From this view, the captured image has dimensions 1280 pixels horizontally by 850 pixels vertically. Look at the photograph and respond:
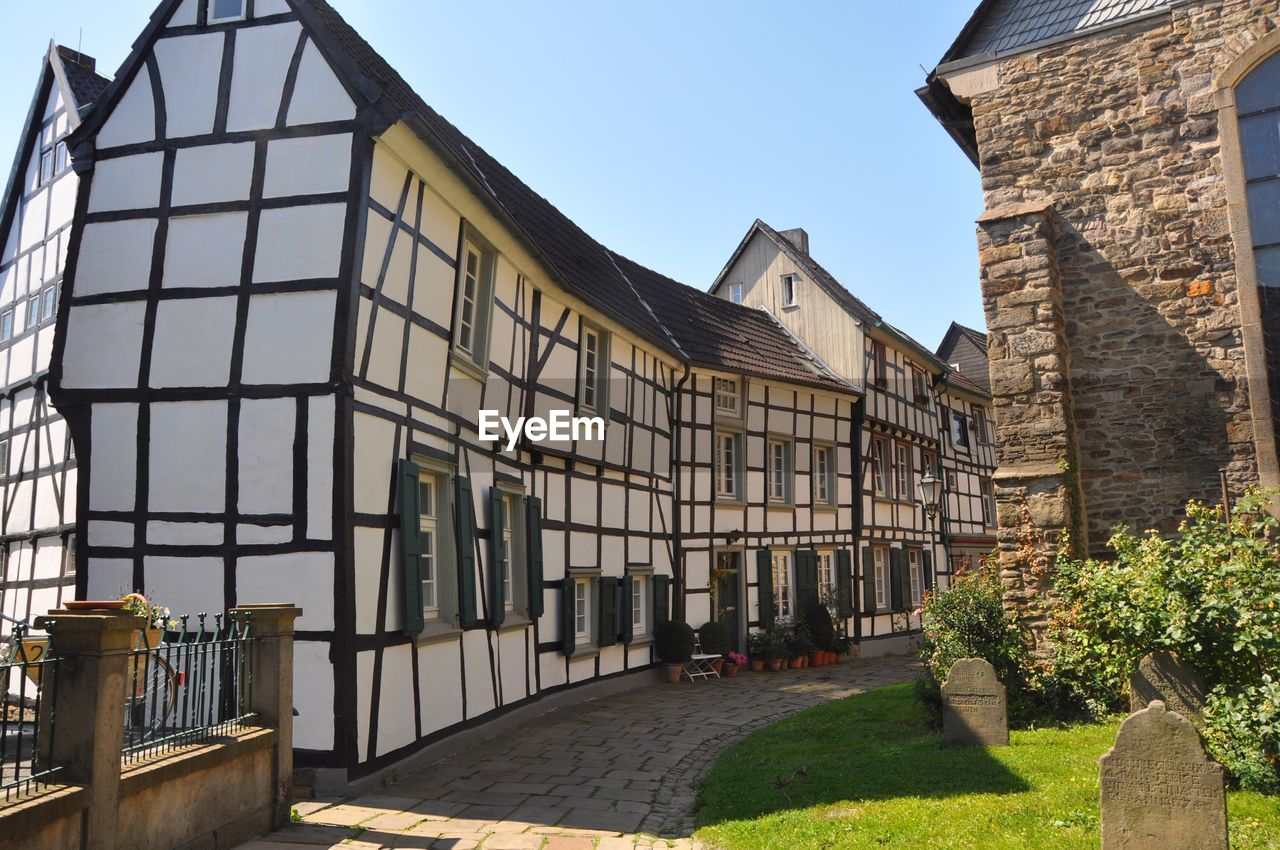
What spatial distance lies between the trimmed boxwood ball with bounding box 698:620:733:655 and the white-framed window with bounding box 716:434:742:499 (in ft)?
9.29

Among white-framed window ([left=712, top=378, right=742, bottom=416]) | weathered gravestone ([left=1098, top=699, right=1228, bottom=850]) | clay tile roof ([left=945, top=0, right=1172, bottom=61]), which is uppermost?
clay tile roof ([left=945, top=0, right=1172, bottom=61])

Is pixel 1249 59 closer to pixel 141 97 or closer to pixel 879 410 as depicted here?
pixel 141 97

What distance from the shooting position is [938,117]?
1355 cm

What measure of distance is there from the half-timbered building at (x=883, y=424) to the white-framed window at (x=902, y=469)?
3cm

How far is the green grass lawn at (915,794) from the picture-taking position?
6469mm

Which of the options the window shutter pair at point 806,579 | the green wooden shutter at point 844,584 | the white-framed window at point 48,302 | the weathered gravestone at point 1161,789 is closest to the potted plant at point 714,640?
the window shutter pair at point 806,579

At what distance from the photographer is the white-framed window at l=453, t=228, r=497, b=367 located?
454 inches

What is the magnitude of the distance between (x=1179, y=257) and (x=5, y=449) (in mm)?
15848

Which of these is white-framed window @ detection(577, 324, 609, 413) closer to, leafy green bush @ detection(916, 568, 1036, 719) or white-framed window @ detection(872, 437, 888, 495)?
leafy green bush @ detection(916, 568, 1036, 719)

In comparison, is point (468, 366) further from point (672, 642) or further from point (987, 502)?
point (987, 502)

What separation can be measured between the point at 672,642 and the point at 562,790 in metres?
8.67

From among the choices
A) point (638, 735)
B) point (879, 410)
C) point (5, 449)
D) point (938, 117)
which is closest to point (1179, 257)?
point (938, 117)

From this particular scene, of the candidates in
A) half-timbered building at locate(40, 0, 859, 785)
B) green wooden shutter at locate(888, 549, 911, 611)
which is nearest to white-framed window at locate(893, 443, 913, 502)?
green wooden shutter at locate(888, 549, 911, 611)

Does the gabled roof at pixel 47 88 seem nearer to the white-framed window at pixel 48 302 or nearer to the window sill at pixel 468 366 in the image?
the white-framed window at pixel 48 302
